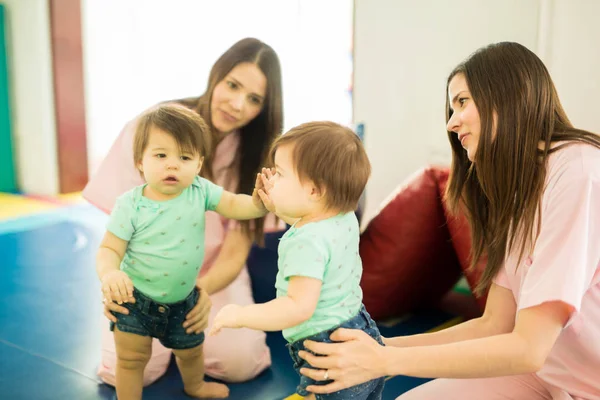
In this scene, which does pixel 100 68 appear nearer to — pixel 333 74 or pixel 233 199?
pixel 333 74

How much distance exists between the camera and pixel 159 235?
4.58 feet

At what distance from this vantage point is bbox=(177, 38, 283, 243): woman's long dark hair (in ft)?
5.90

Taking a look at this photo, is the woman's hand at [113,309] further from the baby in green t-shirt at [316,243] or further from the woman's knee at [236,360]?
the woman's knee at [236,360]

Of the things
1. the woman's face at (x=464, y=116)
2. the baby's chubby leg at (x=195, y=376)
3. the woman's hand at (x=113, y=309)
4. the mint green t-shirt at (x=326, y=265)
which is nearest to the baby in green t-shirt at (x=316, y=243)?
the mint green t-shirt at (x=326, y=265)

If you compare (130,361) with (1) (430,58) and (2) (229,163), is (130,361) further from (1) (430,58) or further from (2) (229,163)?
(1) (430,58)

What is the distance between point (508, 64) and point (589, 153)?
0.22 metres

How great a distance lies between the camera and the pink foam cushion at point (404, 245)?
2324 mm

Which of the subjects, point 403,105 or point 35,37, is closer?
point 403,105

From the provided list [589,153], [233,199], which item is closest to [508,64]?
[589,153]

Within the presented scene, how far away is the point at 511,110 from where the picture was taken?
3.78 feet

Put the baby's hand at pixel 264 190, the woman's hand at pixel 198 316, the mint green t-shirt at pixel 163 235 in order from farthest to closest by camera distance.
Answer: the woman's hand at pixel 198 316 → the mint green t-shirt at pixel 163 235 → the baby's hand at pixel 264 190

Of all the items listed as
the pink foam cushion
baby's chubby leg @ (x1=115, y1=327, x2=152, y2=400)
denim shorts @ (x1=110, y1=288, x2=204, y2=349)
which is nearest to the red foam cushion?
the pink foam cushion

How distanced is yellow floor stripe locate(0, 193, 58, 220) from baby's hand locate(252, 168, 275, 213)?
10.4 feet

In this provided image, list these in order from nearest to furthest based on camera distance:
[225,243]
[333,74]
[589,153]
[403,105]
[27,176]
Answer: [589,153], [225,243], [403,105], [333,74], [27,176]
